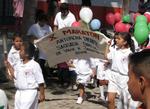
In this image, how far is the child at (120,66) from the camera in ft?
24.2

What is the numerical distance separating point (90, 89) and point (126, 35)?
3.84 m

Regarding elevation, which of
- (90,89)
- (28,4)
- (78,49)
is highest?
(28,4)

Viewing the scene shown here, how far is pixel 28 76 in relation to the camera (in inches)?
254

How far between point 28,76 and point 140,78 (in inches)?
168

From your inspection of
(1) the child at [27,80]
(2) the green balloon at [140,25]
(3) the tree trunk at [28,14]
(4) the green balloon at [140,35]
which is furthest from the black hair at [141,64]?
(3) the tree trunk at [28,14]

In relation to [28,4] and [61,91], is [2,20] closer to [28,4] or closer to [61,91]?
[28,4]

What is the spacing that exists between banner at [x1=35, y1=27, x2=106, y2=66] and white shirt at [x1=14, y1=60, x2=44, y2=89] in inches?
121

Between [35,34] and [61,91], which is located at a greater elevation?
[35,34]

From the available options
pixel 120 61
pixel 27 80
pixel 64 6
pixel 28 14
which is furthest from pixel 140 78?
pixel 28 14

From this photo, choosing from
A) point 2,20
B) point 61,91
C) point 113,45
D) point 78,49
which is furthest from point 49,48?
point 2,20

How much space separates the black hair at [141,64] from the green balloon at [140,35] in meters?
6.21

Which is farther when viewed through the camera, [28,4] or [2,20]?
[2,20]

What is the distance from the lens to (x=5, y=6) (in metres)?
18.1

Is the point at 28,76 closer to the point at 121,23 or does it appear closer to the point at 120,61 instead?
the point at 120,61
